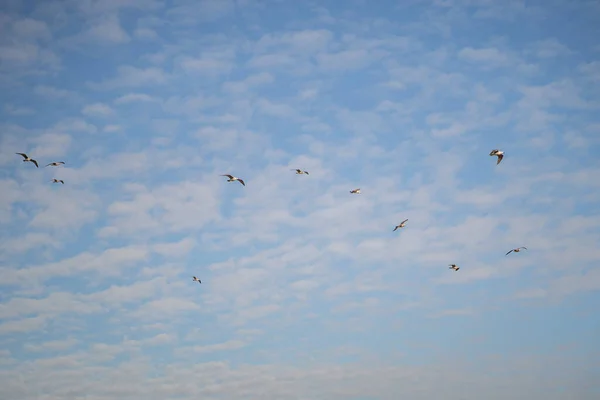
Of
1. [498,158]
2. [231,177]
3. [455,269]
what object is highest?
[231,177]

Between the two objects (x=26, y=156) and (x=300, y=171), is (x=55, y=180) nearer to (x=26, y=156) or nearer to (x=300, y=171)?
(x=26, y=156)

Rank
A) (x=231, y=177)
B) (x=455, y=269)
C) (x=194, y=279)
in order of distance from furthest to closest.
A: (x=194, y=279) → (x=455, y=269) → (x=231, y=177)

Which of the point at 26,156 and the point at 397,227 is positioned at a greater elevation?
the point at 26,156

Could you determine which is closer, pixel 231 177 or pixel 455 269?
pixel 231 177

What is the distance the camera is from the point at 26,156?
7981 cm

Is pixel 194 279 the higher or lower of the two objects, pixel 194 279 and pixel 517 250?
the higher

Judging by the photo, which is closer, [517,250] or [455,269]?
[517,250]

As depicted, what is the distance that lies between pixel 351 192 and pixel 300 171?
8.38 metres

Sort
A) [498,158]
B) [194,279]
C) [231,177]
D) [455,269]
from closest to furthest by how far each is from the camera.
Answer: [498,158] < [231,177] < [455,269] < [194,279]

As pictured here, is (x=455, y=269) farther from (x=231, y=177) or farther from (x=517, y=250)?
(x=231, y=177)

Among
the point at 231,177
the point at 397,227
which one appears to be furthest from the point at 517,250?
the point at 231,177

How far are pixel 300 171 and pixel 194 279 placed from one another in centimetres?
3291

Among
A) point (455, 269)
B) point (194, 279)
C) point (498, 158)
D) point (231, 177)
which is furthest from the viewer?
point (194, 279)

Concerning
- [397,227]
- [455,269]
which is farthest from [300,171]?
[455,269]
